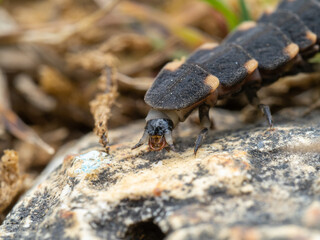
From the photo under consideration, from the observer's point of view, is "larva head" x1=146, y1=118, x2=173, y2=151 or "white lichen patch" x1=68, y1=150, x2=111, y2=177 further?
"larva head" x1=146, y1=118, x2=173, y2=151

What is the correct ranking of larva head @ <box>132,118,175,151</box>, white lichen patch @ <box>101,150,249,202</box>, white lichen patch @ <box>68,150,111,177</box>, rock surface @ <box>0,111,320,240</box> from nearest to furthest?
rock surface @ <box>0,111,320,240</box> < white lichen patch @ <box>101,150,249,202</box> < white lichen patch @ <box>68,150,111,177</box> < larva head @ <box>132,118,175,151</box>

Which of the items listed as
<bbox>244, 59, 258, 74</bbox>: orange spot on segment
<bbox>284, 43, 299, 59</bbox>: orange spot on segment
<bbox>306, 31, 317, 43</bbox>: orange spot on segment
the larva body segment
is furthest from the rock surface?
<bbox>306, 31, 317, 43</bbox>: orange spot on segment

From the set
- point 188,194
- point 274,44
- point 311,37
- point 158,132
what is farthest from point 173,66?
point 311,37

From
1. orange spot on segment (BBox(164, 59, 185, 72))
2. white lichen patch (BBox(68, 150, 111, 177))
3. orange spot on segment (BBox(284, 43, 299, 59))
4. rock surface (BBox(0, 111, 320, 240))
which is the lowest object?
rock surface (BBox(0, 111, 320, 240))

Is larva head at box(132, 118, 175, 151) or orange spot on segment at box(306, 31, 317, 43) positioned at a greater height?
orange spot on segment at box(306, 31, 317, 43)

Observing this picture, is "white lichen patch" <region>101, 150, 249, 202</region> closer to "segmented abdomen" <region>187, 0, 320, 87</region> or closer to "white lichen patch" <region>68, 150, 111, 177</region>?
"white lichen patch" <region>68, 150, 111, 177</region>

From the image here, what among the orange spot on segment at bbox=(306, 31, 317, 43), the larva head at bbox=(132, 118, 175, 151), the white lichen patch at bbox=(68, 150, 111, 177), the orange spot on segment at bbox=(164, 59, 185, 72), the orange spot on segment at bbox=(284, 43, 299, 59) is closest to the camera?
the white lichen patch at bbox=(68, 150, 111, 177)

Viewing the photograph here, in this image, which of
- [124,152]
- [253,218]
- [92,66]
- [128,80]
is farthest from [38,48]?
[253,218]

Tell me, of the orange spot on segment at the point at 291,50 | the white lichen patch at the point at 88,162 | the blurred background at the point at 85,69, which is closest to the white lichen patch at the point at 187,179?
the white lichen patch at the point at 88,162
